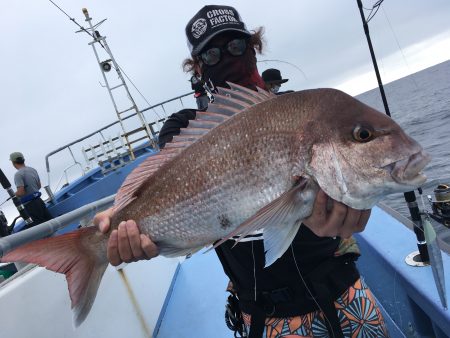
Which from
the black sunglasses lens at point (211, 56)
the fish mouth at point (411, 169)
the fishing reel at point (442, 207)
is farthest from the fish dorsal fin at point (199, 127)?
the fishing reel at point (442, 207)

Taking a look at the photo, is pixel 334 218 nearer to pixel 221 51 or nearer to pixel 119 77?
pixel 221 51

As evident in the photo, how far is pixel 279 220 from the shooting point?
1340 millimetres

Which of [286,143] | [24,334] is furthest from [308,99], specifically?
[24,334]

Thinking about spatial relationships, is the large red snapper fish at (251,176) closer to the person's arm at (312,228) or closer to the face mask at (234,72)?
the person's arm at (312,228)

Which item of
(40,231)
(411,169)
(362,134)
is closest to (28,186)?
(40,231)

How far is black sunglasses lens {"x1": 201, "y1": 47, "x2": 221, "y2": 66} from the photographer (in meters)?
2.08

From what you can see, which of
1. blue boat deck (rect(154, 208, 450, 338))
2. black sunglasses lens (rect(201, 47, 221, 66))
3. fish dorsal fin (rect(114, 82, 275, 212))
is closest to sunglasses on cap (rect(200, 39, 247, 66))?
black sunglasses lens (rect(201, 47, 221, 66))

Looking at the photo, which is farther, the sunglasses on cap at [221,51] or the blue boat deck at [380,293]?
the blue boat deck at [380,293]

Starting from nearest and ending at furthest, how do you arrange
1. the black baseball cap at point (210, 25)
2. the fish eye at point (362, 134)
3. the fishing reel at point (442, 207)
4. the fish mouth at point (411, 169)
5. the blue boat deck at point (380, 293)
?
1. the fish mouth at point (411, 169)
2. the fish eye at point (362, 134)
3. the black baseball cap at point (210, 25)
4. the blue boat deck at point (380, 293)
5. the fishing reel at point (442, 207)

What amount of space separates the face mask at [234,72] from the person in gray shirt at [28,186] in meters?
6.88

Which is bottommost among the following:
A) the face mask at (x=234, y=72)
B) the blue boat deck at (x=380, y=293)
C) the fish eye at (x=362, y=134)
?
the blue boat deck at (x=380, y=293)

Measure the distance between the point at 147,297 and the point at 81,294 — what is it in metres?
1.82

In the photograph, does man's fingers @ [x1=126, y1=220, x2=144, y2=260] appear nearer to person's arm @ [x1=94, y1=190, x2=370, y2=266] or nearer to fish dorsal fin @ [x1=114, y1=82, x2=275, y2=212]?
person's arm @ [x1=94, y1=190, x2=370, y2=266]

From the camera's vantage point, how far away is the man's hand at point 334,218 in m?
1.37
